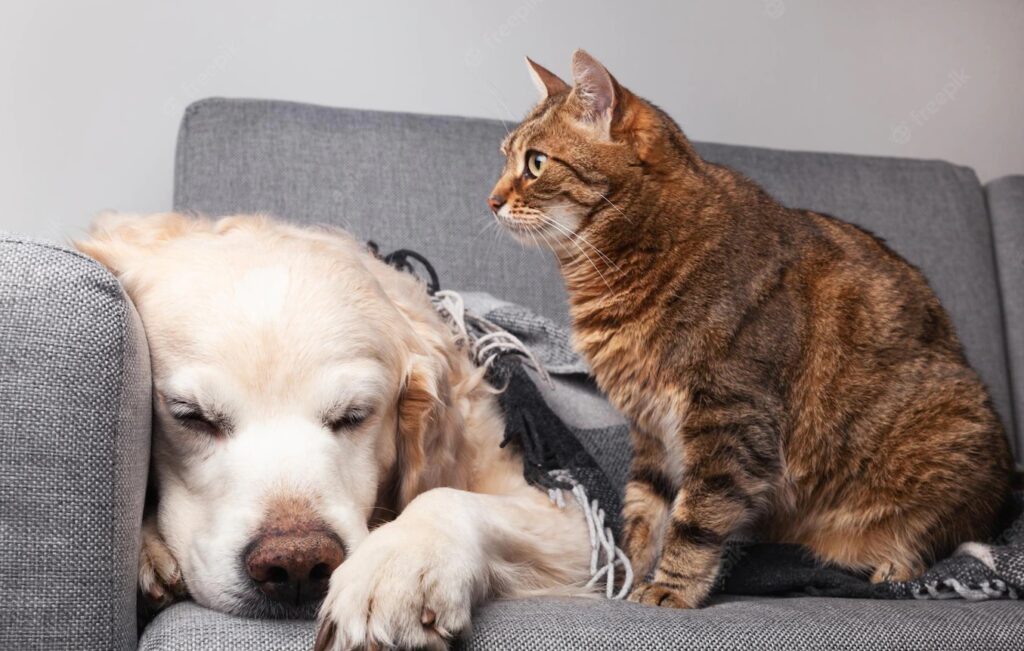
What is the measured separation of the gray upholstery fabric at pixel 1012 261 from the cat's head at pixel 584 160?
1519 millimetres

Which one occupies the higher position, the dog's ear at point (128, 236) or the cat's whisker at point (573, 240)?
the cat's whisker at point (573, 240)

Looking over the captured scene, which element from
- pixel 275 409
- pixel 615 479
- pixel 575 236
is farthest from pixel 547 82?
pixel 275 409

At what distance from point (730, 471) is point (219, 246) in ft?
2.75

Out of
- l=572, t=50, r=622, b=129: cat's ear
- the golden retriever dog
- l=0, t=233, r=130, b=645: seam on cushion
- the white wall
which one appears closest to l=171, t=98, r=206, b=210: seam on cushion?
the white wall

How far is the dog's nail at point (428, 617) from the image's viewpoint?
0.96m

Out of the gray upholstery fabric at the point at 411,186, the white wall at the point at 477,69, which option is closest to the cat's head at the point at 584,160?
the gray upholstery fabric at the point at 411,186

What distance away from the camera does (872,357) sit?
5.11 feet

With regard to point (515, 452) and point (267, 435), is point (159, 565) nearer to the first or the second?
point (267, 435)

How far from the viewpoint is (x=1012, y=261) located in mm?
2746

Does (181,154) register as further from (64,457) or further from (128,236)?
(64,457)

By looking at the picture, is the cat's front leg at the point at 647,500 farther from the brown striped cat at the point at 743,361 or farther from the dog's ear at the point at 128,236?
the dog's ear at the point at 128,236

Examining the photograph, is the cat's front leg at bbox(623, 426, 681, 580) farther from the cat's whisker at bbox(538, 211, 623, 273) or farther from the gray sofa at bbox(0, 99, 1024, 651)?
the cat's whisker at bbox(538, 211, 623, 273)

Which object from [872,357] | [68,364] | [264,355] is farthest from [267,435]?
[872,357]

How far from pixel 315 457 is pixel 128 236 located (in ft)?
1.92
